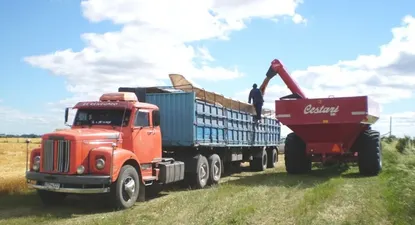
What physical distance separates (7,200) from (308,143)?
943cm

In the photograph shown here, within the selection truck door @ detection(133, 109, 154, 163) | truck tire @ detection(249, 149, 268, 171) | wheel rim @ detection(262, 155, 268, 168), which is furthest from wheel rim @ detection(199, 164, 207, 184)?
wheel rim @ detection(262, 155, 268, 168)

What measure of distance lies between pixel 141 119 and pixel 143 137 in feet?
1.44

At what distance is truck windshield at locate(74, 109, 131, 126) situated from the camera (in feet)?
34.4

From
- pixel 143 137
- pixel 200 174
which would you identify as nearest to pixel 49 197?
pixel 143 137

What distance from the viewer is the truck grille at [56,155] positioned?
9.30 meters

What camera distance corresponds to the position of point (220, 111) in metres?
14.4

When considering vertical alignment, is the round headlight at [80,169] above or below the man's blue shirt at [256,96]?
below

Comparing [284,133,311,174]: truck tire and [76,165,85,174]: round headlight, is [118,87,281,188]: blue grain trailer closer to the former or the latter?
[284,133,311,174]: truck tire

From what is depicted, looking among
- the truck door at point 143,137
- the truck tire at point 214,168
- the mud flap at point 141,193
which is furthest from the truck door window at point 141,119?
the truck tire at point 214,168

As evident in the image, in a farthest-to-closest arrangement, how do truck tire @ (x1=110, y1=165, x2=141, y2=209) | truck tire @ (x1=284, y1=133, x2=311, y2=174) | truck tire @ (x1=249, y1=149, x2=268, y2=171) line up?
truck tire @ (x1=249, y1=149, x2=268, y2=171)
truck tire @ (x1=284, y1=133, x2=311, y2=174)
truck tire @ (x1=110, y1=165, x2=141, y2=209)

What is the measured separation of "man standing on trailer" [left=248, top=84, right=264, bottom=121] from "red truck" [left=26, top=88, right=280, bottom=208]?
8.61 feet

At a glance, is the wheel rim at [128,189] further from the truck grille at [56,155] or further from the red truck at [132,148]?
the truck grille at [56,155]

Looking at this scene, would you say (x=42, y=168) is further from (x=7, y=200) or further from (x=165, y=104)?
(x=165, y=104)

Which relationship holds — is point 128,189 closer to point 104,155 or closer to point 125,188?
point 125,188
